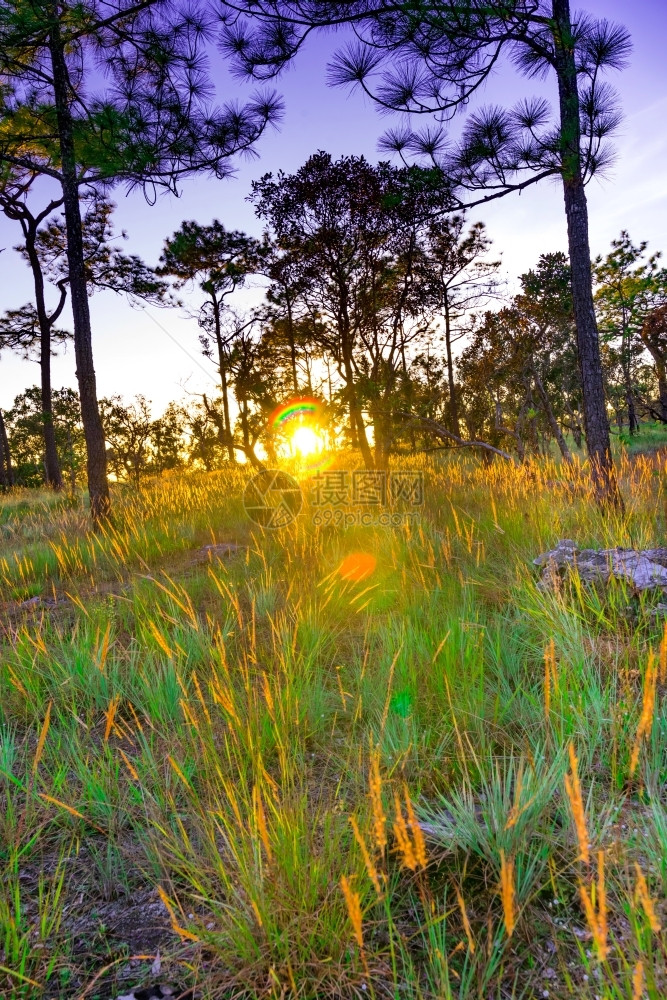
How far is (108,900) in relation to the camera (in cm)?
145

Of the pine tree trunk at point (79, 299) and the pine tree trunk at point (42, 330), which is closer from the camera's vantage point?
the pine tree trunk at point (79, 299)

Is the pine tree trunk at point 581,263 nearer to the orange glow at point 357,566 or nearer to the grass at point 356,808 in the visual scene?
the grass at point 356,808

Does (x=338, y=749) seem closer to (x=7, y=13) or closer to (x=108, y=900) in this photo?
(x=108, y=900)

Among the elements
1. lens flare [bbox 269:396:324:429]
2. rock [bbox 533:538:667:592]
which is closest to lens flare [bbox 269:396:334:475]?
lens flare [bbox 269:396:324:429]

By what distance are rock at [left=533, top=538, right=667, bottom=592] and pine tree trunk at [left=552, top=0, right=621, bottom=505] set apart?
1.43m

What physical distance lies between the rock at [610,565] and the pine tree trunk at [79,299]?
19.4ft

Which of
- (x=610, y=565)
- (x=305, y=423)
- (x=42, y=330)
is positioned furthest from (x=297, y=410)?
(x=42, y=330)

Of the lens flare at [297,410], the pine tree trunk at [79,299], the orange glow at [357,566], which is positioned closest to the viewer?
the orange glow at [357,566]

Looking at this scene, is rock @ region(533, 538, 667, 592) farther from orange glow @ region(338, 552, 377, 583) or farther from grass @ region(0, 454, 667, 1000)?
orange glow @ region(338, 552, 377, 583)

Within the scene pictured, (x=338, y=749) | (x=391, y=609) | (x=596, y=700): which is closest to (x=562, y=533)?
(x=391, y=609)

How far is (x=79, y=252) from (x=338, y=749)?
795 cm

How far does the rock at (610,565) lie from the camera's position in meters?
2.76

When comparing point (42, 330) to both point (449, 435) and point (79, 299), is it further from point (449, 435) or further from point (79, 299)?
point (449, 435)

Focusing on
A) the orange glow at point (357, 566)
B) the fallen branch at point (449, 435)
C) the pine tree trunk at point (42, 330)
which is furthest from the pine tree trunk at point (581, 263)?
the pine tree trunk at point (42, 330)
